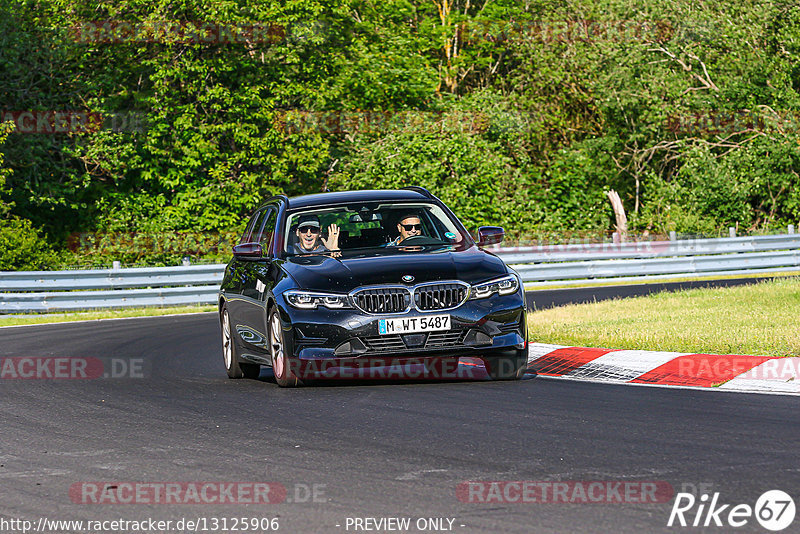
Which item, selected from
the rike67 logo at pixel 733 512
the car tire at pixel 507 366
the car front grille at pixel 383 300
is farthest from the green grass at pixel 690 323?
the rike67 logo at pixel 733 512

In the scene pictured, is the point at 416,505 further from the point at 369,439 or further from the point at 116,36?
the point at 116,36

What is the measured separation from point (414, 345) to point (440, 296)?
1.46 ft

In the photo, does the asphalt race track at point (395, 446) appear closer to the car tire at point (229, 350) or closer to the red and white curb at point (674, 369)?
the red and white curb at point (674, 369)

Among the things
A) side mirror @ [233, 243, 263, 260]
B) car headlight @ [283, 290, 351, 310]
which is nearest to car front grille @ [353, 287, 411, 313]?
car headlight @ [283, 290, 351, 310]

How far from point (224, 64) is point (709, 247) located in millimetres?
15375

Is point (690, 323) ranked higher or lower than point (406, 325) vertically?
lower

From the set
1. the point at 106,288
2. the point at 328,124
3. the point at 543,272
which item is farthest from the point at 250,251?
the point at 328,124

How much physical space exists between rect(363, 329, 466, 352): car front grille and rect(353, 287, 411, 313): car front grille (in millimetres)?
222

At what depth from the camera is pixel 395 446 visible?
7.27 meters

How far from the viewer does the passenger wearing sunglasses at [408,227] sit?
11070 mm

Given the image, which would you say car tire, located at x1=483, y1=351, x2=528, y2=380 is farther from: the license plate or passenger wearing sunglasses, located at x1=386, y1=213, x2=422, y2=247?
passenger wearing sunglasses, located at x1=386, y1=213, x2=422, y2=247

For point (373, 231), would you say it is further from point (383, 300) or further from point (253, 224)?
point (253, 224)

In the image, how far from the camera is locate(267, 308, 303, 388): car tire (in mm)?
9970

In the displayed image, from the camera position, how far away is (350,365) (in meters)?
9.87
